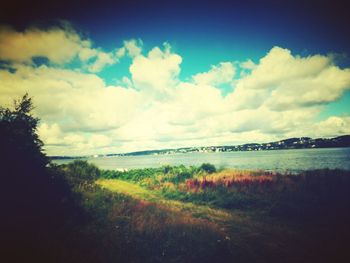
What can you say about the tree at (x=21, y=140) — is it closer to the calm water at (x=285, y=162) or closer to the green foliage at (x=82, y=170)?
the calm water at (x=285, y=162)

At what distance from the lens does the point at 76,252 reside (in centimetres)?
616

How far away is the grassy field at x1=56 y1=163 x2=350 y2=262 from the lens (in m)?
7.05

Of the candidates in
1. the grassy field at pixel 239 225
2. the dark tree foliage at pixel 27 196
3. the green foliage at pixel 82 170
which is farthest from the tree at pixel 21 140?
the green foliage at pixel 82 170

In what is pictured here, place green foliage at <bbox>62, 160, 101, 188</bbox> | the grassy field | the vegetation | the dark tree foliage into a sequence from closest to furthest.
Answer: the dark tree foliage, the vegetation, the grassy field, green foliage at <bbox>62, 160, 101, 188</bbox>

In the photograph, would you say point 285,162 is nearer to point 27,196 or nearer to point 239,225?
point 239,225

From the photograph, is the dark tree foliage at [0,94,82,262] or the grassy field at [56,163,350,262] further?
the grassy field at [56,163,350,262]

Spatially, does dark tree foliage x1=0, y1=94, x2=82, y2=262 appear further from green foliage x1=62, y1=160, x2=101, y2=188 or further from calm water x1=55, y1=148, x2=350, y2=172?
green foliage x1=62, y1=160, x2=101, y2=188

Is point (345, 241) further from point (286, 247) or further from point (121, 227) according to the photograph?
point (121, 227)

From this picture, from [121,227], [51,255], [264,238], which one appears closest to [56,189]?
[121,227]

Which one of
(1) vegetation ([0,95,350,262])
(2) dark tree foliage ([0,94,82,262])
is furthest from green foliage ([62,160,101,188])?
(2) dark tree foliage ([0,94,82,262])

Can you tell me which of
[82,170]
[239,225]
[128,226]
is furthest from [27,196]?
[82,170]

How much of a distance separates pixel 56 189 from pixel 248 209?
11.2 meters

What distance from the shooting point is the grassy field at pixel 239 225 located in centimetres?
705

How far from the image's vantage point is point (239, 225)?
10.5 metres
